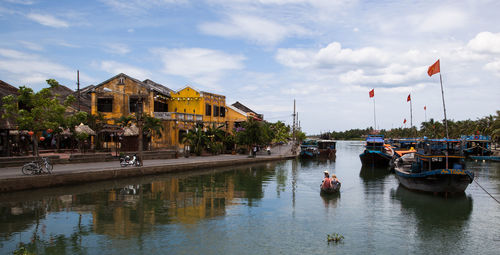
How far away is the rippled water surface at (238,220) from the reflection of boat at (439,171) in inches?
30.1

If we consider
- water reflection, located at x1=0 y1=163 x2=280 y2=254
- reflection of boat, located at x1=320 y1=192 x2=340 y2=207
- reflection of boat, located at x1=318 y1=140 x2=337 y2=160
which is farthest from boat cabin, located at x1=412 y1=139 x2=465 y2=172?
reflection of boat, located at x1=318 y1=140 x2=337 y2=160

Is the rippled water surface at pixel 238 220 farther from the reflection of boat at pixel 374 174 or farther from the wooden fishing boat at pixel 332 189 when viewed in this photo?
the reflection of boat at pixel 374 174

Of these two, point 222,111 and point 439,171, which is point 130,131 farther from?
point 439,171

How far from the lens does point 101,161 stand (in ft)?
110

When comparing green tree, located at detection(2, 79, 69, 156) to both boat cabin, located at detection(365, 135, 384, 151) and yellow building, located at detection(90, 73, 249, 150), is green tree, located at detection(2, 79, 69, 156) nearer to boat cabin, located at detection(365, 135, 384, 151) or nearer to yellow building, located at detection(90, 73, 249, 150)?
yellow building, located at detection(90, 73, 249, 150)

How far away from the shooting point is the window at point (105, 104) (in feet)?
152

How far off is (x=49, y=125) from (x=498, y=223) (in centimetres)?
2543

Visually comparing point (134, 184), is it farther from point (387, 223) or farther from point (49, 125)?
point (387, 223)

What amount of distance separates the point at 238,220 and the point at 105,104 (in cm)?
3451

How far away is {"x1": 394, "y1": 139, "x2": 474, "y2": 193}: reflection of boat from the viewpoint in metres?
23.8

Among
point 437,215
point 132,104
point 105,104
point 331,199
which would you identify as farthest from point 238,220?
point 105,104

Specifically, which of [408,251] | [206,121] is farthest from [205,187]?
[206,121]

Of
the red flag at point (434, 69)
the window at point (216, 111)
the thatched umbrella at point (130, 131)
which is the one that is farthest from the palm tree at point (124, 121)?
the red flag at point (434, 69)

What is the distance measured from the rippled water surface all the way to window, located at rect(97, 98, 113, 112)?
21.0 m
